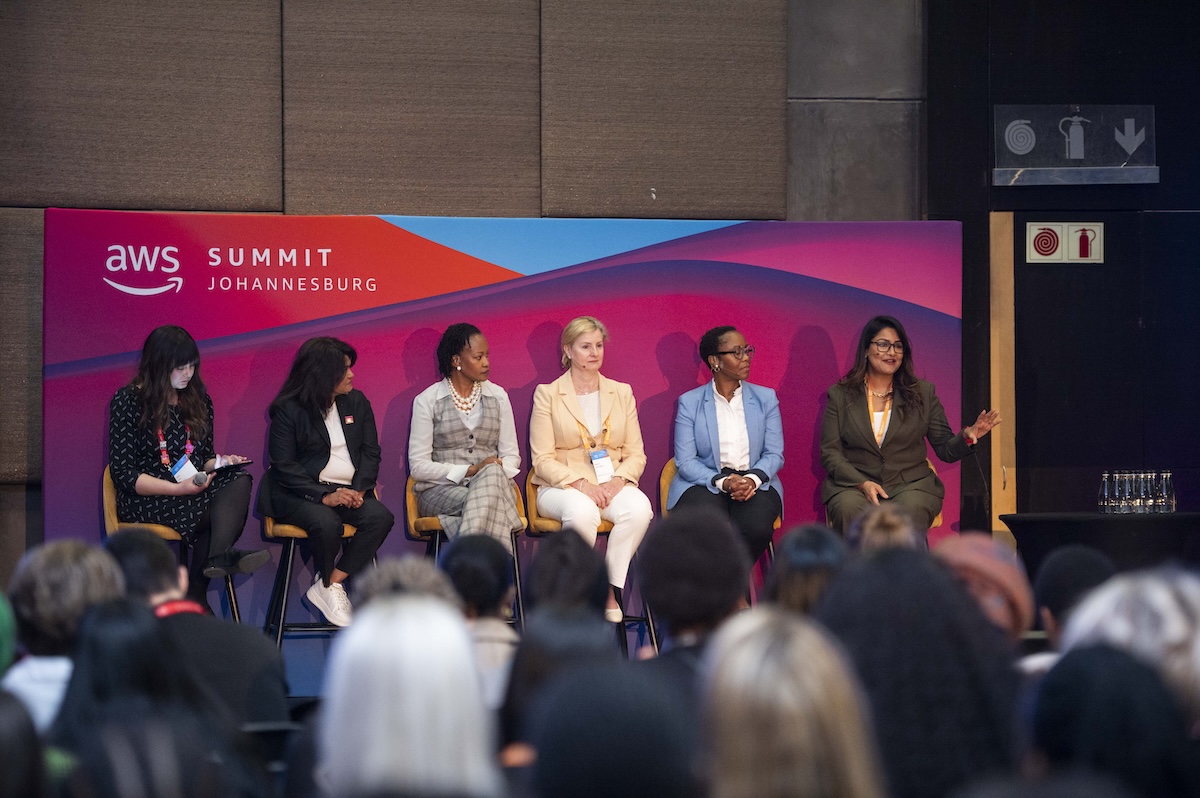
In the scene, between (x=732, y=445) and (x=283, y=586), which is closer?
(x=283, y=586)

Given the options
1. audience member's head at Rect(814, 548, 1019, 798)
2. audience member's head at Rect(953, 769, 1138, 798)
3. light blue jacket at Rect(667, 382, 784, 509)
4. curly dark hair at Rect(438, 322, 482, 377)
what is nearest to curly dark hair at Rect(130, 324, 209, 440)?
curly dark hair at Rect(438, 322, 482, 377)

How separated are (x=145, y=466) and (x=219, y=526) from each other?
42 cm

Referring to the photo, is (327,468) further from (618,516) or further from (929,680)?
(929,680)

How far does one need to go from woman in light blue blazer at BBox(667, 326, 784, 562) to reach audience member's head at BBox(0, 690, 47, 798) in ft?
12.9

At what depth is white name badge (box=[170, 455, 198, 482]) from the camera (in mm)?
5074

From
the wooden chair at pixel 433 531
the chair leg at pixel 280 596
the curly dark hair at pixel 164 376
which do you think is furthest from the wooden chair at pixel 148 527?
the wooden chair at pixel 433 531

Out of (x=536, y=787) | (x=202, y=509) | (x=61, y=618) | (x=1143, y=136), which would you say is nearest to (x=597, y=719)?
(x=536, y=787)

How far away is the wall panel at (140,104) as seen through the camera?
565cm

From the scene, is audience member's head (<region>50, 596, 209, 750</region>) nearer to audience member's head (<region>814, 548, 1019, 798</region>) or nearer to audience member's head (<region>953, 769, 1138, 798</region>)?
audience member's head (<region>814, 548, 1019, 798</region>)

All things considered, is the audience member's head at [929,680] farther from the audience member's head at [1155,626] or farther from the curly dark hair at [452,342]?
the curly dark hair at [452,342]

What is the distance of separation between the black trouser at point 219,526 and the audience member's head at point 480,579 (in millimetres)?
2505

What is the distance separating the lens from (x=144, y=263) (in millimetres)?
5402

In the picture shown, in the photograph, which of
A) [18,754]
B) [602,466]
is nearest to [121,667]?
[18,754]

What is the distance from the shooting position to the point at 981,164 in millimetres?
6230
